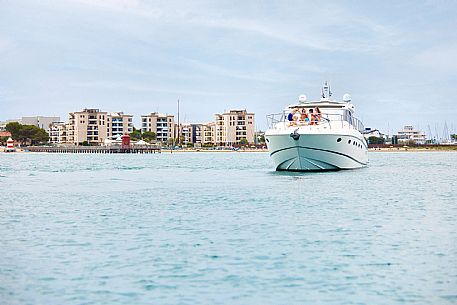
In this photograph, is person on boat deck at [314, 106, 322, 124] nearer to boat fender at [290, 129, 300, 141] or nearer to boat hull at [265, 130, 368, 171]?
boat hull at [265, 130, 368, 171]

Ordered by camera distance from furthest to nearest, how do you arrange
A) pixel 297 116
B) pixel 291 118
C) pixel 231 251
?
pixel 291 118 < pixel 297 116 < pixel 231 251

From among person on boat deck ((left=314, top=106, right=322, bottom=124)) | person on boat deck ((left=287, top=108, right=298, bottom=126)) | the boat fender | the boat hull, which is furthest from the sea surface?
person on boat deck ((left=314, top=106, right=322, bottom=124))

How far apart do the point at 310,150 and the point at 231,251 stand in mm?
25291

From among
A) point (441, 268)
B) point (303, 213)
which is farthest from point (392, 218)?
point (441, 268)

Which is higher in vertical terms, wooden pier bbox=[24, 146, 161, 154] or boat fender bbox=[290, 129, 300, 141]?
boat fender bbox=[290, 129, 300, 141]

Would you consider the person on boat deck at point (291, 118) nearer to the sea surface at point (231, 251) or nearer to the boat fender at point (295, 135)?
the boat fender at point (295, 135)

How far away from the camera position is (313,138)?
1481 inches

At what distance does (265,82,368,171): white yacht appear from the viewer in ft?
125

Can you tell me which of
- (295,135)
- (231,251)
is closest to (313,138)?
(295,135)

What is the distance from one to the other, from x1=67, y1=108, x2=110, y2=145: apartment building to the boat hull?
522 ft

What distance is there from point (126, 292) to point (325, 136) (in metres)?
28.3

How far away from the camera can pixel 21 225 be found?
1903 cm

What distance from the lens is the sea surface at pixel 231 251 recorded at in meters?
10.9

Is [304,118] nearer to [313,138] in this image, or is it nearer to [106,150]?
[313,138]
